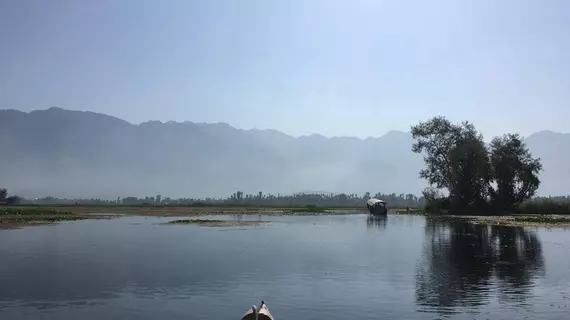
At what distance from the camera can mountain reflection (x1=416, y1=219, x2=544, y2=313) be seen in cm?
2780

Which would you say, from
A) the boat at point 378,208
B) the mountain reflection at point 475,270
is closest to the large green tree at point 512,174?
the boat at point 378,208

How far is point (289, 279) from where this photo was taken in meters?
34.2

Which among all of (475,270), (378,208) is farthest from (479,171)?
(475,270)

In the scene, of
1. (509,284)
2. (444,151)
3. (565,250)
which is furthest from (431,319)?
(444,151)

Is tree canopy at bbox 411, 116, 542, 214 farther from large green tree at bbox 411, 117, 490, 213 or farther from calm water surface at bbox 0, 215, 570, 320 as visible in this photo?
calm water surface at bbox 0, 215, 570, 320

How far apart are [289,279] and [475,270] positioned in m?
14.1

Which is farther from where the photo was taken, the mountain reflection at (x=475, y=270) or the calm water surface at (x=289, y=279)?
the mountain reflection at (x=475, y=270)

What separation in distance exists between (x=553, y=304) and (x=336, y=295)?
1118cm

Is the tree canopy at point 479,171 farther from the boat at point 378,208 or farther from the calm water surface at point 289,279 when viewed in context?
the calm water surface at point 289,279

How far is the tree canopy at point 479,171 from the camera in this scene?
385 feet

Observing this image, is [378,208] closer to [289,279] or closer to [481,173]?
[481,173]

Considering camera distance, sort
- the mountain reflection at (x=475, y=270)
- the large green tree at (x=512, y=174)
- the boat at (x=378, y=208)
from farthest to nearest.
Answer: the boat at (x=378, y=208) → the large green tree at (x=512, y=174) → the mountain reflection at (x=475, y=270)

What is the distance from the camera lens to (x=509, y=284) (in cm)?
3133

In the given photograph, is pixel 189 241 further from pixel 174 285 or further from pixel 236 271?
pixel 174 285
